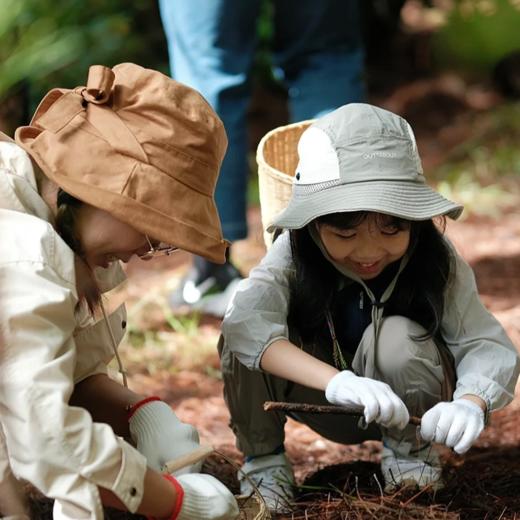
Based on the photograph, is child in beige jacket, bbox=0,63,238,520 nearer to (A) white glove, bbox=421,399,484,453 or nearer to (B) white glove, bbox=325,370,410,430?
(B) white glove, bbox=325,370,410,430

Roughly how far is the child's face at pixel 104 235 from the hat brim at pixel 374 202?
33 centimetres

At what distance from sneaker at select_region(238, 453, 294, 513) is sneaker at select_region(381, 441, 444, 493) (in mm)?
200

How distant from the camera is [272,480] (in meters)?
2.02

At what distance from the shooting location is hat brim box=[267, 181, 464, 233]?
1.75 m

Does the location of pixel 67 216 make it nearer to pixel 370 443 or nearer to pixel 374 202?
pixel 374 202

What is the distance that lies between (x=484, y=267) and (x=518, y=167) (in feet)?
3.84

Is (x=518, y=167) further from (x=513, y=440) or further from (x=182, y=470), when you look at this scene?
(x=182, y=470)

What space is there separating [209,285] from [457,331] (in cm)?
141

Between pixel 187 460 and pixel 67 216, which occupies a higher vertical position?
pixel 67 216

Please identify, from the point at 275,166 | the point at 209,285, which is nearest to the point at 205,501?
the point at 275,166

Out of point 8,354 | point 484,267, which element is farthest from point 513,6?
point 8,354

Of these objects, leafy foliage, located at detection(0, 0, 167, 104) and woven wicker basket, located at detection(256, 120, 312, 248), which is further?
leafy foliage, located at detection(0, 0, 167, 104)

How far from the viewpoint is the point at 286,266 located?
1.98 metres

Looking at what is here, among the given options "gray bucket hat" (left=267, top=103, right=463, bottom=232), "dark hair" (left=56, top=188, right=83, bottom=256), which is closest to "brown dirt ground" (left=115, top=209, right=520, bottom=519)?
"gray bucket hat" (left=267, top=103, right=463, bottom=232)
